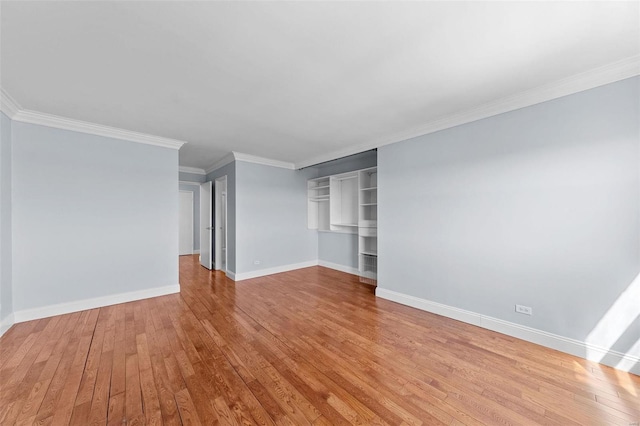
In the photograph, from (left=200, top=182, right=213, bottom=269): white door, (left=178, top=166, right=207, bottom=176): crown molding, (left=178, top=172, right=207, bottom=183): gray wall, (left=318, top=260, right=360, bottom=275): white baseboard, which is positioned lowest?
(left=318, top=260, right=360, bottom=275): white baseboard

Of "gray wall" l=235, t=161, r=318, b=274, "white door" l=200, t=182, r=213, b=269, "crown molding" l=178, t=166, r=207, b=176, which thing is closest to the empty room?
"gray wall" l=235, t=161, r=318, b=274

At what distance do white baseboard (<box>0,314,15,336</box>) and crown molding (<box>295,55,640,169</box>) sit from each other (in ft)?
17.0

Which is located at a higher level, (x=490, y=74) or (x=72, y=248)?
(x=490, y=74)

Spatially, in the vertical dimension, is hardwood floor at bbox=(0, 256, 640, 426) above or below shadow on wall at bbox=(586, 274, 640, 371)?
below

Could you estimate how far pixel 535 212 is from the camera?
2426 mm

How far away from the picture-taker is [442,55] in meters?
1.85

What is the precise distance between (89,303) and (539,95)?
5887 mm

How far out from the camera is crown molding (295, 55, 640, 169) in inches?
77.7

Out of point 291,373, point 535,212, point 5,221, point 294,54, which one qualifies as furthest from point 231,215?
point 535,212

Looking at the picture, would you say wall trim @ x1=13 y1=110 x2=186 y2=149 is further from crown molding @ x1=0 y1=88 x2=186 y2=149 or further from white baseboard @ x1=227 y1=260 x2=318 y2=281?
white baseboard @ x1=227 y1=260 x2=318 y2=281

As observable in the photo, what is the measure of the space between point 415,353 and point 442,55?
2.56 m

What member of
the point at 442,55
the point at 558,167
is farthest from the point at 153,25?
the point at 558,167

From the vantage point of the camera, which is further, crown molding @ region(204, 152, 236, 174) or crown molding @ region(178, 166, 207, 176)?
crown molding @ region(178, 166, 207, 176)

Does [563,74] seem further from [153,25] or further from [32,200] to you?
[32,200]
